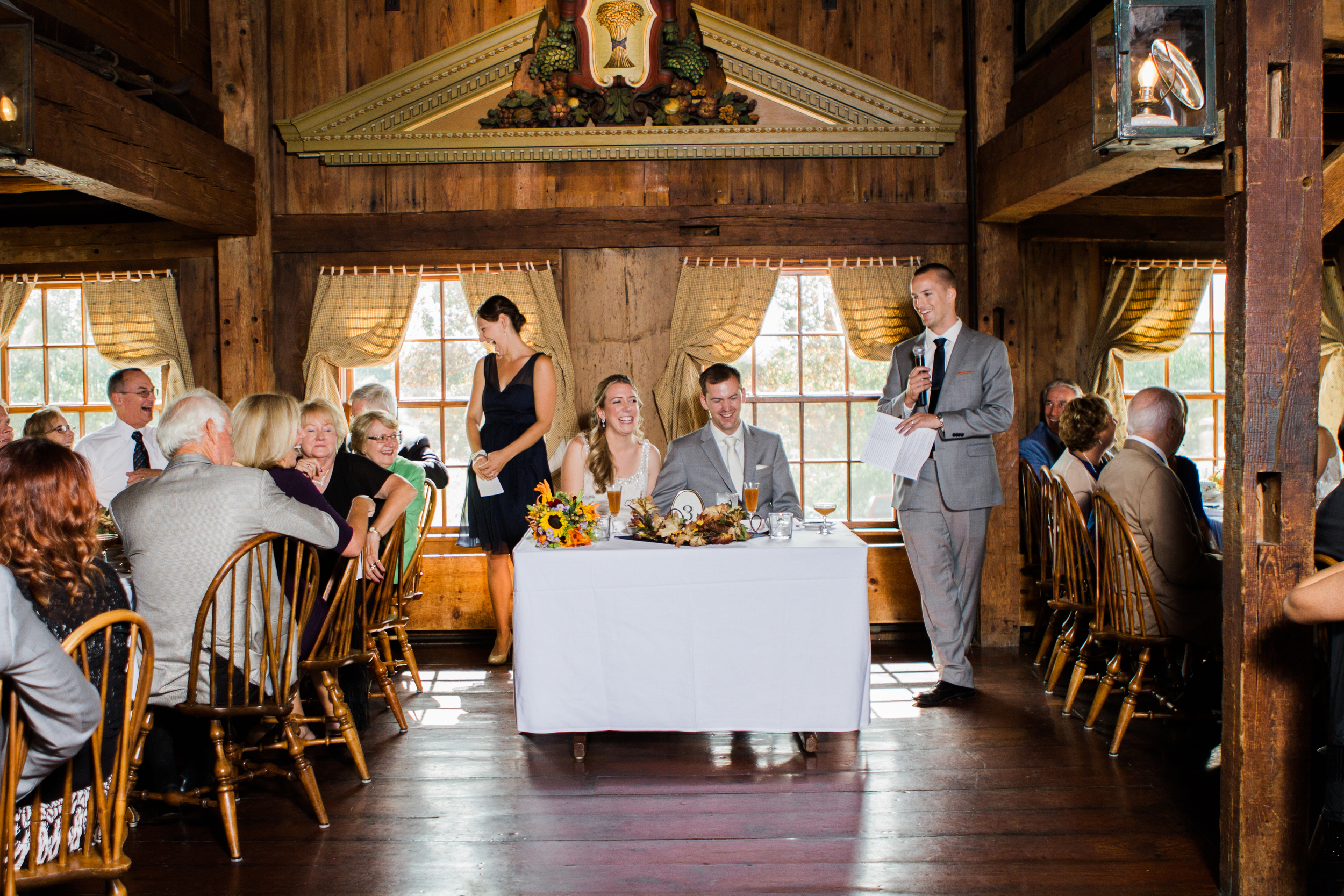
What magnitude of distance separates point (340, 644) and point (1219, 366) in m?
5.26

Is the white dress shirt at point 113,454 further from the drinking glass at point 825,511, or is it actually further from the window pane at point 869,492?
the window pane at point 869,492

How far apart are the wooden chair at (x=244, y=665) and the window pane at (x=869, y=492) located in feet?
11.0

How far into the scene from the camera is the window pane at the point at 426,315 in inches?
213

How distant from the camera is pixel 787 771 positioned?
3.10 m

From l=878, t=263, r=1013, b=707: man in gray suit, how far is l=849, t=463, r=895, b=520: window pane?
1.50 meters

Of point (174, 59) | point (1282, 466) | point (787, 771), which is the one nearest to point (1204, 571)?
point (1282, 466)

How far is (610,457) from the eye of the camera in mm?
4160

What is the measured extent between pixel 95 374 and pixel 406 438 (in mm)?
2159

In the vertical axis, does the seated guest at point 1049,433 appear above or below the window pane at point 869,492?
above

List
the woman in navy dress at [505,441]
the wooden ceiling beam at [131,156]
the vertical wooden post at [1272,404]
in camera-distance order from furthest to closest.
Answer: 1. the woman in navy dress at [505,441]
2. the wooden ceiling beam at [131,156]
3. the vertical wooden post at [1272,404]

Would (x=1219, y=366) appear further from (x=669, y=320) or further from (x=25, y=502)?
(x=25, y=502)

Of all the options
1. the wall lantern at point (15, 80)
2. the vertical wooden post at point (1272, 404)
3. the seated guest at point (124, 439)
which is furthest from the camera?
the seated guest at point (124, 439)

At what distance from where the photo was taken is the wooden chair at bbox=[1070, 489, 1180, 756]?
3.16 m

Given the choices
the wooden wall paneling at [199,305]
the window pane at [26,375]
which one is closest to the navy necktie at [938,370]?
the wooden wall paneling at [199,305]
